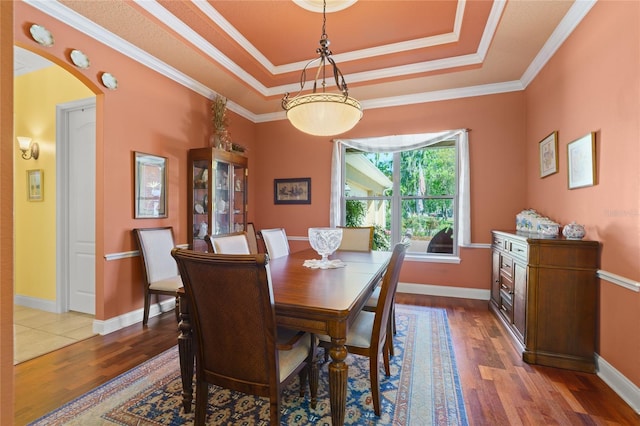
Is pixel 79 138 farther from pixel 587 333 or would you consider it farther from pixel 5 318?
pixel 587 333

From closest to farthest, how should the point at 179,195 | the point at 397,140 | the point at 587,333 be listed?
the point at 587,333 < the point at 179,195 < the point at 397,140

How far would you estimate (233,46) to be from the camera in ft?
10.3

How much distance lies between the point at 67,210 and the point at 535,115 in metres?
5.40

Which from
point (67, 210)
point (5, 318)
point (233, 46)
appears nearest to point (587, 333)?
point (5, 318)

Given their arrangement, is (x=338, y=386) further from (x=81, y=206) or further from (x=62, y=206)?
(x=62, y=206)

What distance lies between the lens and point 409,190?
171 inches

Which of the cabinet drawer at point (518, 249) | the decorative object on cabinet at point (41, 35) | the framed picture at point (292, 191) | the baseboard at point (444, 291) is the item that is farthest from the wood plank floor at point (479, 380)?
the framed picture at point (292, 191)

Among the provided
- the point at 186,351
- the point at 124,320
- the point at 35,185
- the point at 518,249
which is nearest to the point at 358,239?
the point at 518,249

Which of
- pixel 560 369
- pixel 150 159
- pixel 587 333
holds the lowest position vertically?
pixel 560 369

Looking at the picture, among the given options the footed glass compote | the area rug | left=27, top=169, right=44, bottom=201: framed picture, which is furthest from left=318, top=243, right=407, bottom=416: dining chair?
left=27, top=169, right=44, bottom=201: framed picture

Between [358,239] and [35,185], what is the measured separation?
149 inches

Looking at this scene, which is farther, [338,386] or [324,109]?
[324,109]

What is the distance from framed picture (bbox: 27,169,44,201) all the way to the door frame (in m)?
0.30

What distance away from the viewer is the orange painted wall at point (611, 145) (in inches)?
69.1
